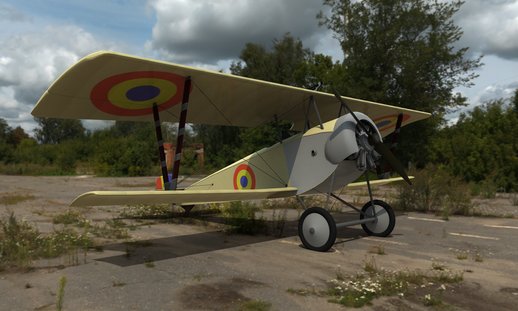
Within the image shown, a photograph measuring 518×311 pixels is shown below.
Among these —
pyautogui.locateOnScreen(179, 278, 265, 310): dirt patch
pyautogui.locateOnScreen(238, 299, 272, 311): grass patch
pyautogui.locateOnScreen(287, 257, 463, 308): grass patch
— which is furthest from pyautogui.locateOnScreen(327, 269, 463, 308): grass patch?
pyautogui.locateOnScreen(179, 278, 265, 310): dirt patch

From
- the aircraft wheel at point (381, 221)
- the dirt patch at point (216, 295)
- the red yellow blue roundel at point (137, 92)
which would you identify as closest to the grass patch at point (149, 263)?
A: the dirt patch at point (216, 295)

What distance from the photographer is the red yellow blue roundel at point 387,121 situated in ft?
34.3

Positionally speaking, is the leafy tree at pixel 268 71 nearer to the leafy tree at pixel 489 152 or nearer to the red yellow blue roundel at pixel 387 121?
the leafy tree at pixel 489 152

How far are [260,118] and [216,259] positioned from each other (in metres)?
4.06

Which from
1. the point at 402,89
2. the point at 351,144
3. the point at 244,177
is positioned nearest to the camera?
the point at 351,144

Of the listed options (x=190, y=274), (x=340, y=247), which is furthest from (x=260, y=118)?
(x=190, y=274)

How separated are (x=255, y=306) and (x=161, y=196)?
2.36 metres

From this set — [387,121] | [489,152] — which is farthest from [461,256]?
[489,152]

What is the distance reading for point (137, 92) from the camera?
6.52m

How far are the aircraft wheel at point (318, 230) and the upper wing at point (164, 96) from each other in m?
2.44

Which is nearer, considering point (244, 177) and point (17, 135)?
point (244, 177)

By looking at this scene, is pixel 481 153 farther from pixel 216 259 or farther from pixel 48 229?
pixel 48 229

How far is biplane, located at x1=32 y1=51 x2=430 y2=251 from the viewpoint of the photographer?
18.2ft

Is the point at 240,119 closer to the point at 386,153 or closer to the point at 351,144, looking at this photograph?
the point at 351,144
